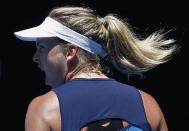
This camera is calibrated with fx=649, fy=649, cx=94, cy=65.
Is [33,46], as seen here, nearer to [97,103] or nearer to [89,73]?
[89,73]

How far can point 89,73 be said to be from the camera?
239 centimetres

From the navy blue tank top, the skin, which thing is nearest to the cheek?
the skin

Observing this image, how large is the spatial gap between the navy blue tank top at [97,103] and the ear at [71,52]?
146 mm

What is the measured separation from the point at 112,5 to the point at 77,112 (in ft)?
8.75

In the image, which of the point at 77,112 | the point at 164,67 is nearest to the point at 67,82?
the point at 77,112

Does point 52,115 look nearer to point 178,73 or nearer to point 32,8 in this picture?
point 32,8

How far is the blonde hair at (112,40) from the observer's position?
8.06 ft

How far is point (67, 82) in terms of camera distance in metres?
2.32

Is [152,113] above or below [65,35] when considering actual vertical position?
below

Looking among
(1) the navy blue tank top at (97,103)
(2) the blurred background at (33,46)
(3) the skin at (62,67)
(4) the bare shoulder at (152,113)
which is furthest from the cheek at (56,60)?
(2) the blurred background at (33,46)

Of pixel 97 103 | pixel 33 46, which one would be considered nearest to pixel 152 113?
pixel 97 103

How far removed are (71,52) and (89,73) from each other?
4.7 inches

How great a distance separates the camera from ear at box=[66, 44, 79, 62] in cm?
244

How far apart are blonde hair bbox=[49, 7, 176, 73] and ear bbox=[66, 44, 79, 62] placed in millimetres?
37
